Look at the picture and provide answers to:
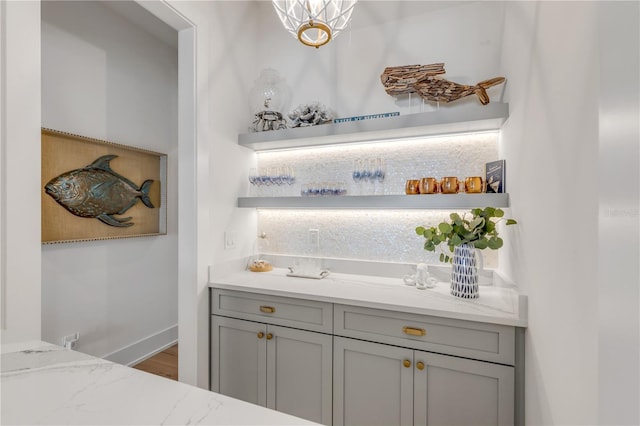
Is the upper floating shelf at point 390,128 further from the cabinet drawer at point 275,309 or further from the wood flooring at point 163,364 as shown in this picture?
the wood flooring at point 163,364

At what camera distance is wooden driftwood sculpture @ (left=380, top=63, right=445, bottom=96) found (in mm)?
1864

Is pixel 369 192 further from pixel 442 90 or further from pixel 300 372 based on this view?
pixel 300 372

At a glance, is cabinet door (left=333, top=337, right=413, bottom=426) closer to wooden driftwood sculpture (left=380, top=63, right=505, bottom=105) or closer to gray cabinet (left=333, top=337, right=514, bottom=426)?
gray cabinet (left=333, top=337, right=514, bottom=426)

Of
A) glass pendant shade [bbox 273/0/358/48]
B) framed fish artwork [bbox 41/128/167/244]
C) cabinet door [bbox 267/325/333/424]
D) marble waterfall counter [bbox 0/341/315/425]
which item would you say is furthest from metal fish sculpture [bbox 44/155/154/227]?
glass pendant shade [bbox 273/0/358/48]

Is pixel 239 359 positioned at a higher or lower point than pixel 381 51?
lower

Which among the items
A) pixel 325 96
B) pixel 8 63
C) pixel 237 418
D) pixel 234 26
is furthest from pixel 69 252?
pixel 237 418

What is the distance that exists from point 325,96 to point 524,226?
1.58 meters

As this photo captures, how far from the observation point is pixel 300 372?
1.66 meters

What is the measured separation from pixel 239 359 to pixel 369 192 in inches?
51.9

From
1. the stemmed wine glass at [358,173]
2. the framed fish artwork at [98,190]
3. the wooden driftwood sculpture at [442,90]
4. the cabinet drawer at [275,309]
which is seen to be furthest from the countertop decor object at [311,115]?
the framed fish artwork at [98,190]

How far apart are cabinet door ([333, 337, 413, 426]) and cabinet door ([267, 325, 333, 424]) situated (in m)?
0.06

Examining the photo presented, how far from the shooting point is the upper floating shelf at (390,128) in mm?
1667

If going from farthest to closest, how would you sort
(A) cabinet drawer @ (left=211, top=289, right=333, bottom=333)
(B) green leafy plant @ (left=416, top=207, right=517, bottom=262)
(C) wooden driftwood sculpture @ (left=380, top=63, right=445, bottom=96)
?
(C) wooden driftwood sculpture @ (left=380, top=63, right=445, bottom=96) < (A) cabinet drawer @ (left=211, top=289, right=333, bottom=333) < (B) green leafy plant @ (left=416, top=207, right=517, bottom=262)

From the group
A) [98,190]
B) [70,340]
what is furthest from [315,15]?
[70,340]
